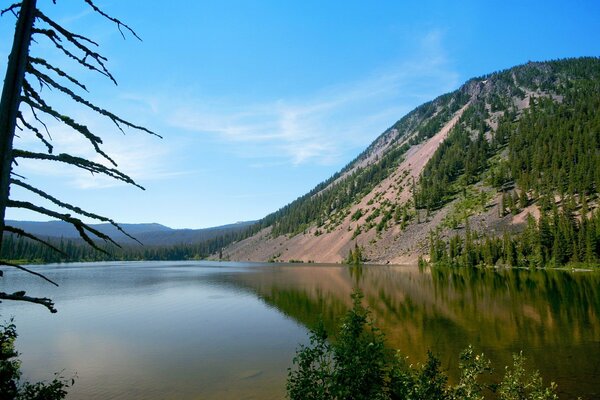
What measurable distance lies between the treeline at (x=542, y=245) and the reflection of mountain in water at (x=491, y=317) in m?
31.8

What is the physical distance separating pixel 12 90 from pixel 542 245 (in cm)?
12109

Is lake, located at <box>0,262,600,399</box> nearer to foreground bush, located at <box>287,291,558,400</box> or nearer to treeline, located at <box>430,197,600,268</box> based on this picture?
foreground bush, located at <box>287,291,558,400</box>

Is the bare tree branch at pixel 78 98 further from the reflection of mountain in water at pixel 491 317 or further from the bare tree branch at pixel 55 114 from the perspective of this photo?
the reflection of mountain in water at pixel 491 317

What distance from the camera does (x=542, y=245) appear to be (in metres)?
102

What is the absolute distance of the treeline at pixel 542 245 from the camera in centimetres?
9369

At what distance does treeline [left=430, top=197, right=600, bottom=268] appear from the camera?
307 feet

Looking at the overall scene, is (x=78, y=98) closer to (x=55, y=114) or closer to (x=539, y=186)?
(x=55, y=114)

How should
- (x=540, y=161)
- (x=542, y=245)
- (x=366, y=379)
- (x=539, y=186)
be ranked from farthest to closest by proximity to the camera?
(x=540, y=161), (x=539, y=186), (x=542, y=245), (x=366, y=379)

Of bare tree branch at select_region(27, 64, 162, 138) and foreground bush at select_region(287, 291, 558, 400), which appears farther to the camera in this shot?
foreground bush at select_region(287, 291, 558, 400)

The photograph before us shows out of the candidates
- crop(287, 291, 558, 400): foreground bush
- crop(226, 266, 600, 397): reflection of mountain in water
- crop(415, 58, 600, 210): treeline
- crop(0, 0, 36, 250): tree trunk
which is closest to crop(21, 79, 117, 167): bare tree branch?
crop(0, 0, 36, 250): tree trunk

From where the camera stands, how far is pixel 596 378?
2145 cm

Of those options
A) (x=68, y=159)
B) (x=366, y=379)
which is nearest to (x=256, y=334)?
(x=366, y=379)

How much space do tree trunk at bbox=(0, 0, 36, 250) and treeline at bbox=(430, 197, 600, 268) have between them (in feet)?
368

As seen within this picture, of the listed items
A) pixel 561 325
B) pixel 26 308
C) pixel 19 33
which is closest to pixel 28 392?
pixel 19 33
